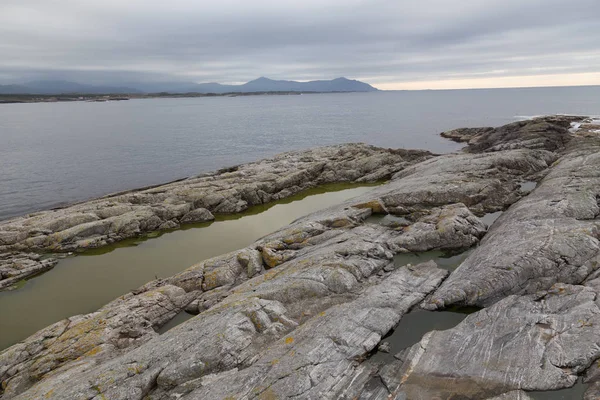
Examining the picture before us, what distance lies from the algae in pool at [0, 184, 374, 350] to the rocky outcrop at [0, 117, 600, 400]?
4116 mm

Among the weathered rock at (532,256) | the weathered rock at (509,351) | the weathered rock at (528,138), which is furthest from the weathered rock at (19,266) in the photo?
the weathered rock at (528,138)

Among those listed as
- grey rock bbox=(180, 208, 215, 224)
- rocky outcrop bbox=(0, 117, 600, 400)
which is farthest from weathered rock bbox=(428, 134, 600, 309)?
grey rock bbox=(180, 208, 215, 224)

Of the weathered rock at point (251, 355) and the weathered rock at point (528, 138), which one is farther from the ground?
the weathered rock at point (528, 138)

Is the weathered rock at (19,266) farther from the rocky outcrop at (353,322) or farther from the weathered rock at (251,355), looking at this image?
the weathered rock at (251,355)

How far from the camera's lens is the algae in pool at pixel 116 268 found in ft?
76.6

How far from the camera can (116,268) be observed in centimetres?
2933

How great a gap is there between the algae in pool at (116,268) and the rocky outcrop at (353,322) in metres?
4.12

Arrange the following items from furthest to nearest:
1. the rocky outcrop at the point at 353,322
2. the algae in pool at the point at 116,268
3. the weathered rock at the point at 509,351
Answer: the algae in pool at the point at 116,268 → the rocky outcrop at the point at 353,322 → the weathered rock at the point at 509,351

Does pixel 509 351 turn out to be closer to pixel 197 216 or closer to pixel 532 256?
pixel 532 256

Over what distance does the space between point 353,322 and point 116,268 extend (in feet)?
77.6

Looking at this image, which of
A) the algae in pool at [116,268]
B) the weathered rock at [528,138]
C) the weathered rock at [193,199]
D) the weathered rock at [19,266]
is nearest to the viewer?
the algae in pool at [116,268]

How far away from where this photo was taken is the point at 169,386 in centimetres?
1329

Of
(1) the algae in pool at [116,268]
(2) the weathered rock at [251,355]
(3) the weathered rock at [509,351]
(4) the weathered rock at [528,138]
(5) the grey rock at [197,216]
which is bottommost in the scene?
(1) the algae in pool at [116,268]

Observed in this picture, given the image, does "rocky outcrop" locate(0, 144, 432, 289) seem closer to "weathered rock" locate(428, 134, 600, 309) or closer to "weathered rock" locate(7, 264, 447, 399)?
"weathered rock" locate(7, 264, 447, 399)
